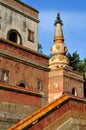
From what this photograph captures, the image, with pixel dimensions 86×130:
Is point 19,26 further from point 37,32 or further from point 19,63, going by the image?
point 19,63

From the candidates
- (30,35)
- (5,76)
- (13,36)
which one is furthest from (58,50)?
(5,76)

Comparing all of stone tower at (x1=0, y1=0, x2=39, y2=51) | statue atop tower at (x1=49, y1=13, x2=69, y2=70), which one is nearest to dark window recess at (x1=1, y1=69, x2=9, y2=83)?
stone tower at (x1=0, y1=0, x2=39, y2=51)

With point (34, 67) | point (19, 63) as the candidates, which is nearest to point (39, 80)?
point (34, 67)

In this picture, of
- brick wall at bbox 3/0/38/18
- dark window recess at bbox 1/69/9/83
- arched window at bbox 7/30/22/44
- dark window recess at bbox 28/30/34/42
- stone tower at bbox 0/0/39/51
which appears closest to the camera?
dark window recess at bbox 1/69/9/83

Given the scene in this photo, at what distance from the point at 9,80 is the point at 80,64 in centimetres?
1927

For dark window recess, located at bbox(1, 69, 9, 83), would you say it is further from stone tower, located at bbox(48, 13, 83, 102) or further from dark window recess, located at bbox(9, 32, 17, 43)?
stone tower, located at bbox(48, 13, 83, 102)

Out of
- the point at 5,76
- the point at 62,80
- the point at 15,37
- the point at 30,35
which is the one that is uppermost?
the point at 30,35

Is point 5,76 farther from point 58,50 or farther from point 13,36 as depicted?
point 58,50

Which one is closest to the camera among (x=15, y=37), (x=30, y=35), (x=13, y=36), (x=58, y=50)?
(x=15, y=37)

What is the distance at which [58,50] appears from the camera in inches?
1062

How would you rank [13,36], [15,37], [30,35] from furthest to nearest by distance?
[30,35] → [13,36] → [15,37]

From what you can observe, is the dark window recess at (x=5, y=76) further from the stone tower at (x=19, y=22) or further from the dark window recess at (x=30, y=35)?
the dark window recess at (x=30, y=35)

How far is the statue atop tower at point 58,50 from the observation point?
83.1 feet

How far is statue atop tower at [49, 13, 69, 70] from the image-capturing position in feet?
83.1
